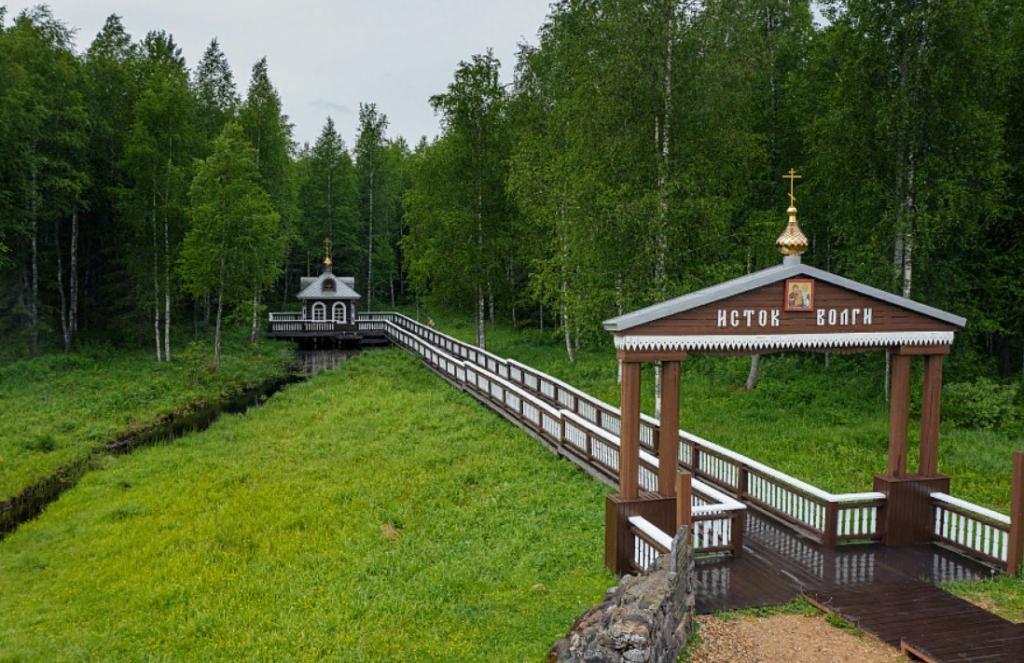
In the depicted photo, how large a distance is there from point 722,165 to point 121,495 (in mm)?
15363

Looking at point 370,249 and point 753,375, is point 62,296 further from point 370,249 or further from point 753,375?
point 753,375

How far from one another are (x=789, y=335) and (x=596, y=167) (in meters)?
10.0

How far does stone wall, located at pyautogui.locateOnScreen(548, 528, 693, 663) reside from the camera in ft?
19.5

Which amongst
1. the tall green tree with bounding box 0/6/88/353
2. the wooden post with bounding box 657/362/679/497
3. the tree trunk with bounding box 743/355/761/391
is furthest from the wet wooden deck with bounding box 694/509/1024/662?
the tall green tree with bounding box 0/6/88/353

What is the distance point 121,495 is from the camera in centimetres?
1473

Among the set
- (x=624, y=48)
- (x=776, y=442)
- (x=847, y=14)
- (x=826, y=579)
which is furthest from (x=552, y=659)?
(x=847, y=14)

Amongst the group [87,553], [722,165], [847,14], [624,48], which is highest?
[847,14]

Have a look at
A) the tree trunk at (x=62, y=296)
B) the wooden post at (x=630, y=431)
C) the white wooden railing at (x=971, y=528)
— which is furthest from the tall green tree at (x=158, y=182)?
the white wooden railing at (x=971, y=528)

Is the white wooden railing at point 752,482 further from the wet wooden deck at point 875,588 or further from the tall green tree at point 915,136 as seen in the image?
the tall green tree at point 915,136

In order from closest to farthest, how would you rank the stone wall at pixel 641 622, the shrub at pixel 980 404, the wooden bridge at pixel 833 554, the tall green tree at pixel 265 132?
the stone wall at pixel 641 622
the wooden bridge at pixel 833 554
the shrub at pixel 980 404
the tall green tree at pixel 265 132

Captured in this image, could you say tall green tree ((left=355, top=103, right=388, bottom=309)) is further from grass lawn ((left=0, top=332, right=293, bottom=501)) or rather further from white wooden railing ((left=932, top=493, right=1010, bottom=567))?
white wooden railing ((left=932, top=493, right=1010, bottom=567))

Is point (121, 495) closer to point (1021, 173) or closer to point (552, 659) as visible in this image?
point (552, 659)

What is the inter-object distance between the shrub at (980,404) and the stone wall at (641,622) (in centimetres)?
1200

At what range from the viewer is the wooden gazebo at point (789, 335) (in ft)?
30.0
